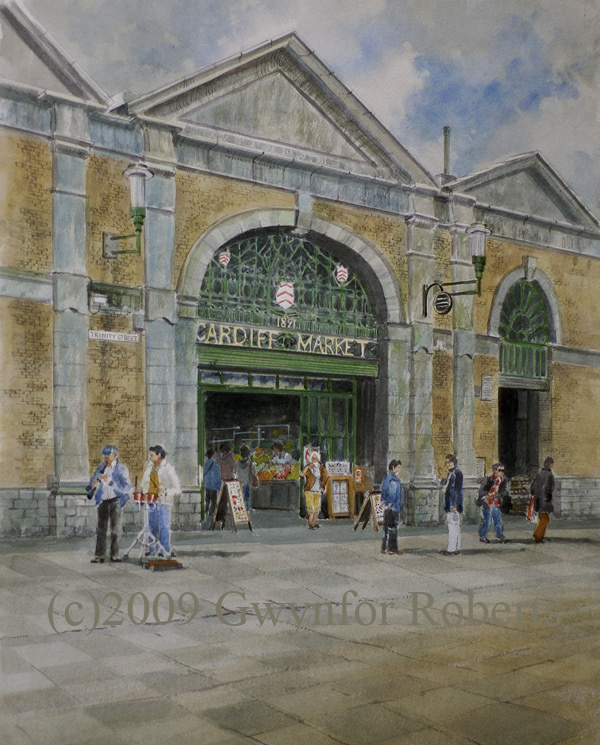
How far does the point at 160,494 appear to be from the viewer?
8.01 meters

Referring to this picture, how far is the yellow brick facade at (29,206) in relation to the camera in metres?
6.42

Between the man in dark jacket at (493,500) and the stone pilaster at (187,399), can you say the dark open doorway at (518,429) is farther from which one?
the stone pilaster at (187,399)

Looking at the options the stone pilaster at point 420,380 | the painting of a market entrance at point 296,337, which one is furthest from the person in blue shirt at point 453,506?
the painting of a market entrance at point 296,337

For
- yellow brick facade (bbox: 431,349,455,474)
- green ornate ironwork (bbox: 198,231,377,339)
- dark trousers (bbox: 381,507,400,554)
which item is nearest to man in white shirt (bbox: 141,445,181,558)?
dark trousers (bbox: 381,507,400,554)

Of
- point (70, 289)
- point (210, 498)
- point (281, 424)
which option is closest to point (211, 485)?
point (210, 498)

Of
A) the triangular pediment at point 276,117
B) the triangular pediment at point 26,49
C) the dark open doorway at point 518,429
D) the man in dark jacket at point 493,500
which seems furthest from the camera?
the dark open doorway at point 518,429

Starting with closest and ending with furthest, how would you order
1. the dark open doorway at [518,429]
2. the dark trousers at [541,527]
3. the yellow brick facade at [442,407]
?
the dark trousers at [541,527]
the yellow brick facade at [442,407]
the dark open doorway at [518,429]

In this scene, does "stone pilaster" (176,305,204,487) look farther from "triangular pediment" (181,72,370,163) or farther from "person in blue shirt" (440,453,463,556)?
"person in blue shirt" (440,453,463,556)

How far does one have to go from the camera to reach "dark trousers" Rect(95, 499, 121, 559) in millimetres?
7480

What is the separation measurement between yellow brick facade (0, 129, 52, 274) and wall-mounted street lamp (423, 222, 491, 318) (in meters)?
4.65

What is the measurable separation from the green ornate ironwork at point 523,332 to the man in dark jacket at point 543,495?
7.93ft

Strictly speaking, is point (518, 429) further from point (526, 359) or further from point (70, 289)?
point (70, 289)

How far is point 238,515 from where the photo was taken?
1034 centimetres

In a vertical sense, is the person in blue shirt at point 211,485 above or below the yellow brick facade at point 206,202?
below
